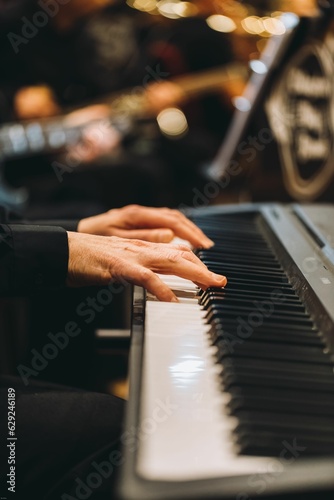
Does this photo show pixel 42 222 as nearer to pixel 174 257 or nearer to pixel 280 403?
pixel 174 257

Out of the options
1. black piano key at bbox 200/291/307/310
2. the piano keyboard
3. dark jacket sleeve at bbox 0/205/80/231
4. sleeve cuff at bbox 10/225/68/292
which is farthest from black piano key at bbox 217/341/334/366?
dark jacket sleeve at bbox 0/205/80/231

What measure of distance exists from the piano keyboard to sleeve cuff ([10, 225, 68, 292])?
0.63 ft

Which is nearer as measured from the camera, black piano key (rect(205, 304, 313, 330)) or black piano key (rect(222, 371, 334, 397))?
black piano key (rect(222, 371, 334, 397))

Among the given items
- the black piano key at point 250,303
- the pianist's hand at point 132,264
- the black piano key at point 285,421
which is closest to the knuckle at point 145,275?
the pianist's hand at point 132,264

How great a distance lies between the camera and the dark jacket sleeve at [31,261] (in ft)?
3.58

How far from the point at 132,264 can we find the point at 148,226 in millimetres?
377

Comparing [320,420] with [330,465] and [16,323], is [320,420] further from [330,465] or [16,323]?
[16,323]

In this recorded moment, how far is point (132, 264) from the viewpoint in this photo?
3.42 ft

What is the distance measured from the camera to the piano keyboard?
0.65 m

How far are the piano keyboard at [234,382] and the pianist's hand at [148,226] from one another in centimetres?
19

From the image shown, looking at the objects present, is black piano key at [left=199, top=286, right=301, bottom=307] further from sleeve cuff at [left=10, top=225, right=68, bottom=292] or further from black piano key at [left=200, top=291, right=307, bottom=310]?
sleeve cuff at [left=10, top=225, right=68, bottom=292]

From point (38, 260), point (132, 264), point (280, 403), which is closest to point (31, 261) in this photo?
point (38, 260)

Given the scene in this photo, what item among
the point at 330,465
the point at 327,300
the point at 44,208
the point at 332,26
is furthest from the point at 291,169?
the point at 330,465

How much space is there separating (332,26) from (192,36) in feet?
7.41
